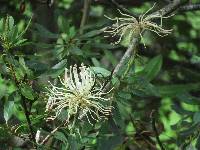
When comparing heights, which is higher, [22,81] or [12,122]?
[22,81]

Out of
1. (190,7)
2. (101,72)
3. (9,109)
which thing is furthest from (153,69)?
(9,109)

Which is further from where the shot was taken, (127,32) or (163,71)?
(163,71)

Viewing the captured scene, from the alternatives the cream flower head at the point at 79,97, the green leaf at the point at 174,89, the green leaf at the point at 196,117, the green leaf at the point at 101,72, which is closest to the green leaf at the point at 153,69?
the green leaf at the point at 174,89

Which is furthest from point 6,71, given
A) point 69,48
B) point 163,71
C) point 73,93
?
point 163,71

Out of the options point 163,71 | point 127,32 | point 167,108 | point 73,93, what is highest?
point 127,32

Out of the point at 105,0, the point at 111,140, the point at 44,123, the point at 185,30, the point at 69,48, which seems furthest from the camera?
the point at 185,30

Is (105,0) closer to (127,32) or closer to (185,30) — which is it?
(127,32)

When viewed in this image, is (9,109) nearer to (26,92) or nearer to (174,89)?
(26,92)

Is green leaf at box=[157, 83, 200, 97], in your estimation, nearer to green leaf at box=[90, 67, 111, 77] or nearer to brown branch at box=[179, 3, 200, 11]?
brown branch at box=[179, 3, 200, 11]

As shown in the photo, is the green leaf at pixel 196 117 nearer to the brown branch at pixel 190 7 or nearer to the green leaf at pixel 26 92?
the brown branch at pixel 190 7

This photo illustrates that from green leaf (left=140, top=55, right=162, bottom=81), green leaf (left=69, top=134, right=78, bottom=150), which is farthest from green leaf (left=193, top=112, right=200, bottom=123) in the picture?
green leaf (left=69, top=134, right=78, bottom=150)
